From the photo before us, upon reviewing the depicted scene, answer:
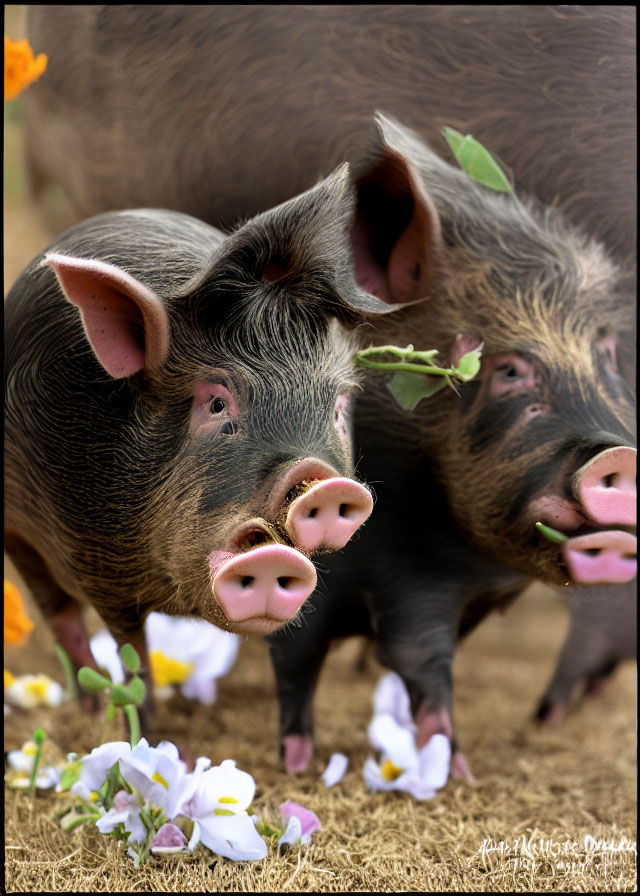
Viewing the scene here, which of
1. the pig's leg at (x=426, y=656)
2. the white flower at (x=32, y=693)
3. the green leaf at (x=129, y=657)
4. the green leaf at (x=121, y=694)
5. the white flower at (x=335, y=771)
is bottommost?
the white flower at (x=32, y=693)

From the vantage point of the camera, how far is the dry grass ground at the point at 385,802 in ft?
5.45

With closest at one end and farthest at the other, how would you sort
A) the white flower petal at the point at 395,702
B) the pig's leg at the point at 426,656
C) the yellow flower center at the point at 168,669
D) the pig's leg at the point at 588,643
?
the pig's leg at the point at 426,656, the white flower petal at the point at 395,702, the yellow flower center at the point at 168,669, the pig's leg at the point at 588,643

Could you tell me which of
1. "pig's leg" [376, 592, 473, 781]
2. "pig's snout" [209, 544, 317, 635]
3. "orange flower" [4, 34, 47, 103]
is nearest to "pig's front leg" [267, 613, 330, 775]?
"pig's leg" [376, 592, 473, 781]

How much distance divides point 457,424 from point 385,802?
2.27 feet

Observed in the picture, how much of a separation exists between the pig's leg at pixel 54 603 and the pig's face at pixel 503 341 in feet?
2.48

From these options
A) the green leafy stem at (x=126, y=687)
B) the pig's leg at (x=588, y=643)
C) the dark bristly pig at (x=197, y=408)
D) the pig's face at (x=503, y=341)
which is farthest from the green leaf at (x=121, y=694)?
the pig's leg at (x=588, y=643)

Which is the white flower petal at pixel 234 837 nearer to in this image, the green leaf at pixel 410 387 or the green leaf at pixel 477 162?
the green leaf at pixel 410 387

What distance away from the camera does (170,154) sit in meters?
2.53

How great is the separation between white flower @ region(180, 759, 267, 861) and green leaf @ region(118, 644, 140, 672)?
8.2 inches

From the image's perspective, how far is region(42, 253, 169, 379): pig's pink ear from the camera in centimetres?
150

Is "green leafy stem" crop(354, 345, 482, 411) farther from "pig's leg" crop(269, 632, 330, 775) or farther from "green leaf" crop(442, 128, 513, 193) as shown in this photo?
"pig's leg" crop(269, 632, 330, 775)

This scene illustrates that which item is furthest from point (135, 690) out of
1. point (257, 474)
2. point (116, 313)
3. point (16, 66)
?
point (16, 66)

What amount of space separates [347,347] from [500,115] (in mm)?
855

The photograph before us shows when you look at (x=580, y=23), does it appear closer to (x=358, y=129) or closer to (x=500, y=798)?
(x=358, y=129)
